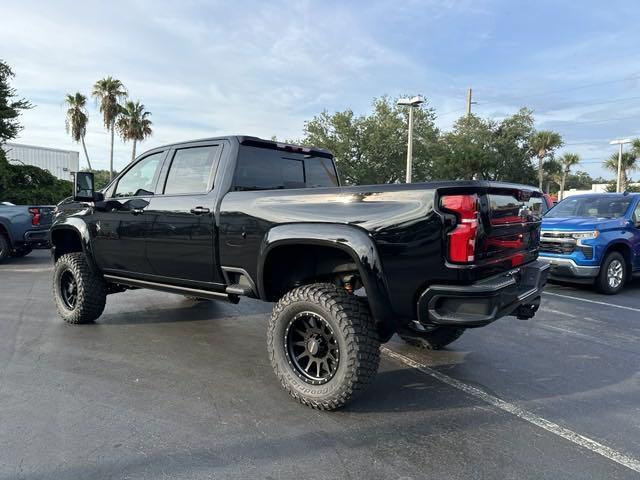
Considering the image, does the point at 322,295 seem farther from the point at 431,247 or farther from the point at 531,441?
the point at 531,441

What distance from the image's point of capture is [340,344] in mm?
3316

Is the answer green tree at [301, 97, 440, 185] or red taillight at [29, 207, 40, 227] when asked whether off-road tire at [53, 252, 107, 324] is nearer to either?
red taillight at [29, 207, 40, 227]

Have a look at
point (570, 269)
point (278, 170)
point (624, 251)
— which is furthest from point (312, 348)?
point (624, 251)

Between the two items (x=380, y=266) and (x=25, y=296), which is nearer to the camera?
(x=380, y=266)

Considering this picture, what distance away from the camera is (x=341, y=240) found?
3.26 meters

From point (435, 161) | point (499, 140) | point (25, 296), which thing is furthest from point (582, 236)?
point (499, 140)

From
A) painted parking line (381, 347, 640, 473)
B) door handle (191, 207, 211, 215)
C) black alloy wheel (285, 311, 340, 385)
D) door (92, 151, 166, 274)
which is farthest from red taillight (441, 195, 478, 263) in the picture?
door (92, 151, 166, 274)

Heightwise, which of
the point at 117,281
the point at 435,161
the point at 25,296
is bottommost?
the point at 25,296

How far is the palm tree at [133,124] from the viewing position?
37.5 metres

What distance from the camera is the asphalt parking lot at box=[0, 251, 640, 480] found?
107 inches

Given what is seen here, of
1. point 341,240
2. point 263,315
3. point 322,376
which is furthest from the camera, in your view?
point 263,315

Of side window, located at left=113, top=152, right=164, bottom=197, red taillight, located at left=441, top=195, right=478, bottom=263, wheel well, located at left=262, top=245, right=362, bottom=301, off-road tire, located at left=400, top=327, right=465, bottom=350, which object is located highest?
side window, located at left=113, top=152, right=164, bottom=197

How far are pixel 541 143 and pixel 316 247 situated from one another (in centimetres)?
3805

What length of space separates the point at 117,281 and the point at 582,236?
6.86 m
